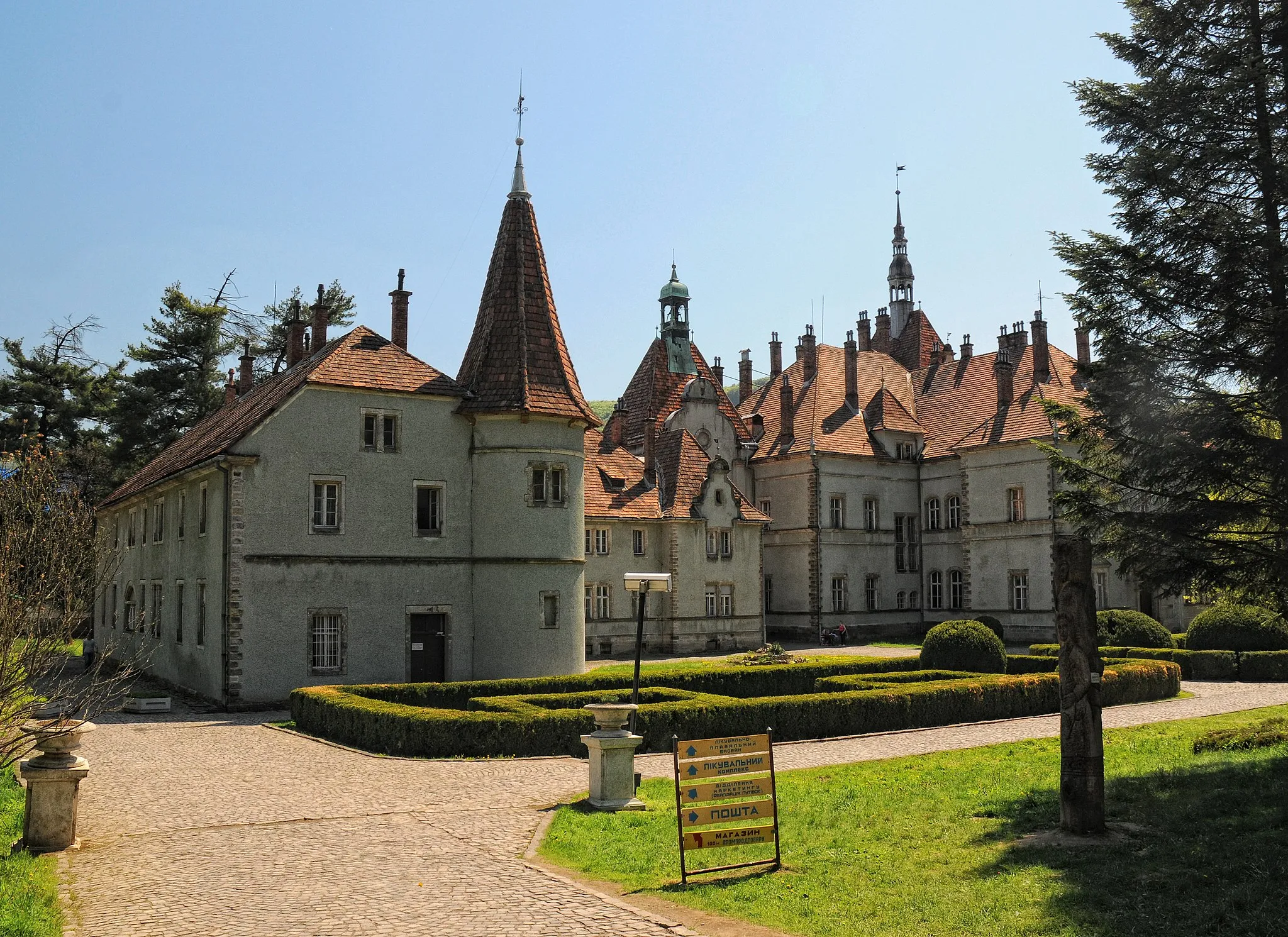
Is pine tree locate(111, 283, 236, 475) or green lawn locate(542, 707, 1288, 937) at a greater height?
pine tree locate(111, 283, 236, 475)

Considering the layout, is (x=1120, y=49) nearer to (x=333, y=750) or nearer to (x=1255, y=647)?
(x=333, y=750)

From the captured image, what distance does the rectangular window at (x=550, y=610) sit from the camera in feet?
95.6

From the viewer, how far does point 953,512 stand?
53.4 meters

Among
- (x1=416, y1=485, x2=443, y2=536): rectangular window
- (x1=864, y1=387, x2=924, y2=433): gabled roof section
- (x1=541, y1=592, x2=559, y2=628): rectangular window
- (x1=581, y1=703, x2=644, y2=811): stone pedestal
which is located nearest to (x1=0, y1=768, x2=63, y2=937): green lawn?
(x1=581, y1=703, x2=644, y2=811): stone pedestal

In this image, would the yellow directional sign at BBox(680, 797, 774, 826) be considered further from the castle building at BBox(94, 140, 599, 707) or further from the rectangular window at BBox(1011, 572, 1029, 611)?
the rectangular window at BBox(1011, 572, 1029, 611)

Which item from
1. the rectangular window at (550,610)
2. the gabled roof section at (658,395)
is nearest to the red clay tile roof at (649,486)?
the gabled roof section at (658,395)

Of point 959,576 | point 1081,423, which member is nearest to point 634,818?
point 1081,423

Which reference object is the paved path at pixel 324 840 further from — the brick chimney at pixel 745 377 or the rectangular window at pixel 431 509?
the brick chimney at pixel 745 377

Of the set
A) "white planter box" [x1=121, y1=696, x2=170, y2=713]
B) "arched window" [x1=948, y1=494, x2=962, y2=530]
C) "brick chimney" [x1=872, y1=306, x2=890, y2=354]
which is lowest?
"white planter box" [x1=121, y1=696, x2=170, y2=713]

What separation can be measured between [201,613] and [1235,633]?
30.1m

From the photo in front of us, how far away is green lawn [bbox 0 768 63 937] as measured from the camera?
8125 mm

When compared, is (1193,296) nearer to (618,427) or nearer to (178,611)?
(178,611)

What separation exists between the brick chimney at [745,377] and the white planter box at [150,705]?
4017 centimetres

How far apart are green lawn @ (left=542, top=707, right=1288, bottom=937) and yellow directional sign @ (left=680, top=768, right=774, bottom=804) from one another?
0.77 meters
